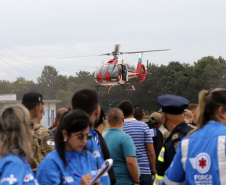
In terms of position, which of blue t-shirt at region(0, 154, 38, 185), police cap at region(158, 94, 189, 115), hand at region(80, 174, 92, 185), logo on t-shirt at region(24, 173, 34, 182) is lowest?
hand at region(80, 174, 92, 185)

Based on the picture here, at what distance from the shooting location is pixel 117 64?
36.8 m

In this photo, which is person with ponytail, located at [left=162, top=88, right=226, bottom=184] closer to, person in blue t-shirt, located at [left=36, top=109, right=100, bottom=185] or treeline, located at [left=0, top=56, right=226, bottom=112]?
person in blue t-shirt, located at [left=36, top=109, right=100, bottom=185]

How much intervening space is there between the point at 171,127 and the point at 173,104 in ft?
0.72

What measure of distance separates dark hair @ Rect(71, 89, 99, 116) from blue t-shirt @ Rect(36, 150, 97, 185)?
1.85ft

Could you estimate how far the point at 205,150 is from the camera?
11.5 feet

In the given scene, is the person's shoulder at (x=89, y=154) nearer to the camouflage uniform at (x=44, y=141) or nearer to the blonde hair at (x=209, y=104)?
the blonde hair at (x=209, y=104)

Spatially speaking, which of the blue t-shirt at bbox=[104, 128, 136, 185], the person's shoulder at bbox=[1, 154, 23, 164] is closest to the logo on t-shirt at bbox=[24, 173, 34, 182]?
the person's shoulder at bbox=[1, 154, 23, 164]

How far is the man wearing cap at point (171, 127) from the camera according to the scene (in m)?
4.14

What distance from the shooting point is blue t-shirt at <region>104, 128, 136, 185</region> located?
639cm

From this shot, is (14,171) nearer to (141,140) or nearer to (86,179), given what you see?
(86,179)

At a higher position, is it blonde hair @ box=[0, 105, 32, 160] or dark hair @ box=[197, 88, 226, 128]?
dark hair @ box=[197, 88, 226, 128]

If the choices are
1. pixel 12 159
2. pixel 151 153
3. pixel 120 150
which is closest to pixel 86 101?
pixel 12 159

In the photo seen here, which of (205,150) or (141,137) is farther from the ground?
(205,150)

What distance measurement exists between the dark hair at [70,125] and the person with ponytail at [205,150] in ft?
2.55
